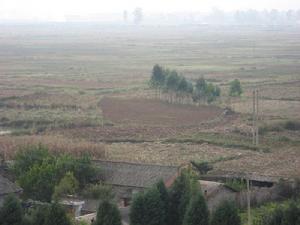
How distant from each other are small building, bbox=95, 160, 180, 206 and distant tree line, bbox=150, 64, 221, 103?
1805 centimetres

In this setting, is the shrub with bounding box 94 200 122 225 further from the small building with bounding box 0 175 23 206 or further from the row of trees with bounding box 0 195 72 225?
the small building with bounding box 0 175 23 206

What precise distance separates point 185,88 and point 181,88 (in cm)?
20

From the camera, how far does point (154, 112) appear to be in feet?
114

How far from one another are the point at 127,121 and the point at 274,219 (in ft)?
63.0

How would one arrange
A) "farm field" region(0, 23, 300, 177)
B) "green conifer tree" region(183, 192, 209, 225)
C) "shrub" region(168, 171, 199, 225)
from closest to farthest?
"green conifer tree" region(183, 192, 209, 225)
"shrub" region(168, 171, 199, 225)
"farm field" region(0, 23, 300, 177)

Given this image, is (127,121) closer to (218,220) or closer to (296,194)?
(296,194)

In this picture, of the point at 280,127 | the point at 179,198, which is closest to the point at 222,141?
the point at 280,127

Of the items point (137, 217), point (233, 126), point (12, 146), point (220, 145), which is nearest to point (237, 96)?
point (233, 126)

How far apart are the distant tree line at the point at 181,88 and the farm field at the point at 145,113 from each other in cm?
67

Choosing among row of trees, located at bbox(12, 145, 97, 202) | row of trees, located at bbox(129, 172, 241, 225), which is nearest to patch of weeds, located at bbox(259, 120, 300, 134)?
row of trees, located at bbox(12, 145, 97, 202)

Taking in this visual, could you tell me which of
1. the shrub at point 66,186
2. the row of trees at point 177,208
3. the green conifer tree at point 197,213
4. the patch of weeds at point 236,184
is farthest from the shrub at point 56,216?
the patch of weeds at point 236,184

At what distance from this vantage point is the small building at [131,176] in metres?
18.1

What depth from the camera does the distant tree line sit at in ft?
122

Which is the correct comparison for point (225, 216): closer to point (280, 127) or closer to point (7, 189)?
point (7, 189)
